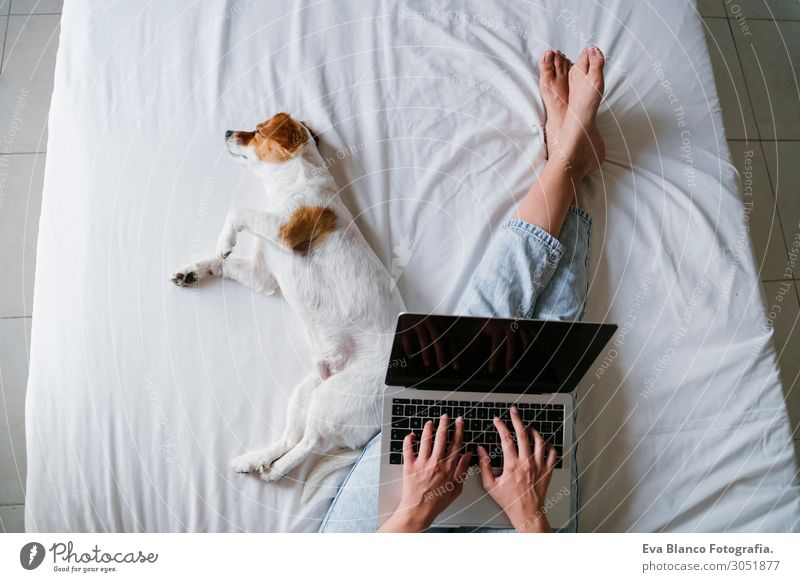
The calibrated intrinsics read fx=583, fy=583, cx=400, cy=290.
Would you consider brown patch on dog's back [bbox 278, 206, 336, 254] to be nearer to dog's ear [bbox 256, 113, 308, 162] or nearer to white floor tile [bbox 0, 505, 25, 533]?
dog's ear [bbox 256, 113, 308, 162]

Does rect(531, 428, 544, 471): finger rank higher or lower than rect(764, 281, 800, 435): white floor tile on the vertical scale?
lower

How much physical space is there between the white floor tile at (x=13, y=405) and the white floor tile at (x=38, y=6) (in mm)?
734

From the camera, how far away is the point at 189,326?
1.00 m

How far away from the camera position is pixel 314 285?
0.99 metres

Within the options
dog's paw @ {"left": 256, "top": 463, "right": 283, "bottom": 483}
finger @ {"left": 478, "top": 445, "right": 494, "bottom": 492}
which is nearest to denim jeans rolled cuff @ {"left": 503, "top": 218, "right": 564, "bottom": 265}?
finger @ {"left": 478, "top": 445, "right": 494, "bottom": 492}

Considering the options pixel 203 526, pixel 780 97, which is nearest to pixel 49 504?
pixel 203 526

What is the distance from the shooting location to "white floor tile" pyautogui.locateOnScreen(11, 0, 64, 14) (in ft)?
4.40

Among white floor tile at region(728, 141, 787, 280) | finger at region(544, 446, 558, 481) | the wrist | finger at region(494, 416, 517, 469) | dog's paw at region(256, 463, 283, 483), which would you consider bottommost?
the wrist

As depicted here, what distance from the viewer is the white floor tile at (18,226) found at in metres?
1.13

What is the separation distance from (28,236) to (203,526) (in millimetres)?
679

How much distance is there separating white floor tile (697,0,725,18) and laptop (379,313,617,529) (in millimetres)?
1189

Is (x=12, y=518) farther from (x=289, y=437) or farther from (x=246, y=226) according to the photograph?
(x=246, y=226)
